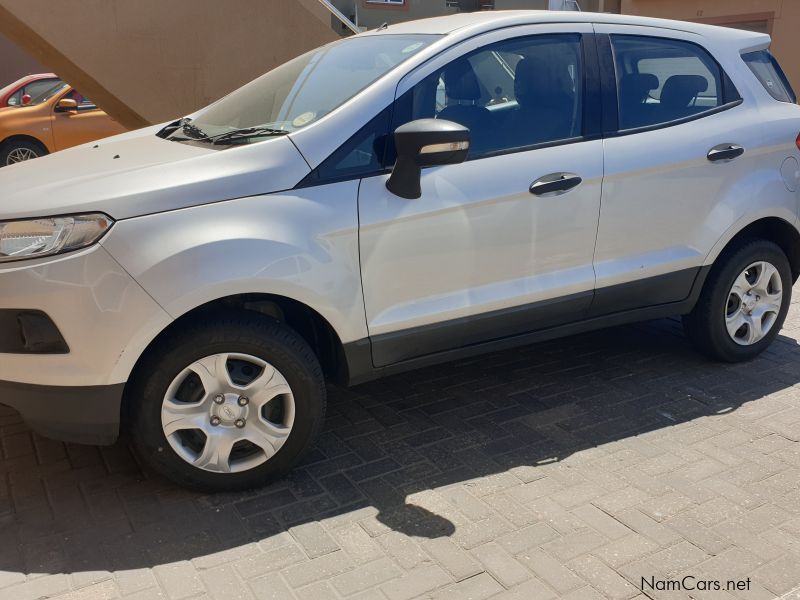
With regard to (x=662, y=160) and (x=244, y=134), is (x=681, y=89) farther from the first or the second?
(x=244, y=134)

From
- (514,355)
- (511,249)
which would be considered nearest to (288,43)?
(514,355)

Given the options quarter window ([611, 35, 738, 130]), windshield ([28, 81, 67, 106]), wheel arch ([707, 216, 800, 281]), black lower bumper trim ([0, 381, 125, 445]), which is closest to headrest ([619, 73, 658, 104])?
quarter window ([611, 35, 738, 130])

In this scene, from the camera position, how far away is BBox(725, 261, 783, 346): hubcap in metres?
4.54

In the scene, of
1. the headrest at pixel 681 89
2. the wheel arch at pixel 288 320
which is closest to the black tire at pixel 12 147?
the wheel arch at pixel 288 320

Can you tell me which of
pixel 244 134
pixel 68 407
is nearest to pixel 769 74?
pixel 244 134

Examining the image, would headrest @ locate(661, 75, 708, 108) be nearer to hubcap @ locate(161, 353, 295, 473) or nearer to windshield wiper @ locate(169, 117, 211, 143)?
windshield wiper @ locate(169, 117, 211, 143)

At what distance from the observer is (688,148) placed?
13.5ft

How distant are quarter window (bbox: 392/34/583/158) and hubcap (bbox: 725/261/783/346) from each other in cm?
147

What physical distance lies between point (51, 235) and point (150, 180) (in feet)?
1.35

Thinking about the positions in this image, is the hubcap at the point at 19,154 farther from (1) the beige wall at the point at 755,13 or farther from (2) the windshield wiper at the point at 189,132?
(1) the beige wall at the point at 755,13

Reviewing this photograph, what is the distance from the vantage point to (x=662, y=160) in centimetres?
402

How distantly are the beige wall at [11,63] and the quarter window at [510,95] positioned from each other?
17.4 metres

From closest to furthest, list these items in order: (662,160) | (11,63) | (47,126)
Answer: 1. (662,160)
2. (47,126)
3. (11,63)

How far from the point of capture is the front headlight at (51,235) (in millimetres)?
2916
